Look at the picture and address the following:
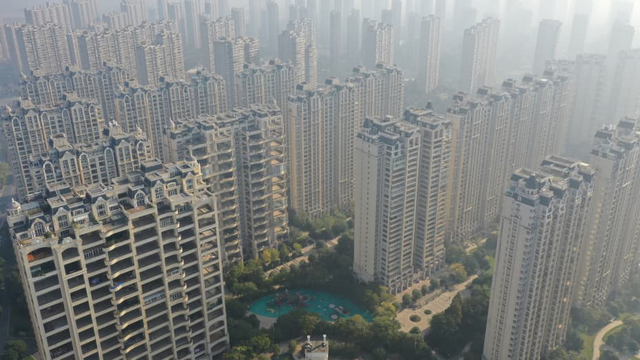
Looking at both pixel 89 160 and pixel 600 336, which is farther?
pixel 89 160

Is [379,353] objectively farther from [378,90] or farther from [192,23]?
[192,23]

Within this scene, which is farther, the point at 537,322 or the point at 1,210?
the point at 1,210

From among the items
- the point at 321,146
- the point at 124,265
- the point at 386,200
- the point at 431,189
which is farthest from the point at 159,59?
the point at 124,265

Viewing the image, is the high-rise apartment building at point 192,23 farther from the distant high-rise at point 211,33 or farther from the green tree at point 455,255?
the green tree at point 455,255

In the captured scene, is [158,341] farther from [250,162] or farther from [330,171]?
[330,171]

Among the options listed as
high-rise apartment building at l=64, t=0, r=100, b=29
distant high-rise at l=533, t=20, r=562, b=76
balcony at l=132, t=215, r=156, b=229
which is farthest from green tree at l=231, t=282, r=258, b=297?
high-rise apartment building at l=64, t=0, r=100, b=29

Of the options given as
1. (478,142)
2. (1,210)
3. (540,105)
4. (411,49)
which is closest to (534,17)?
(411,49)
